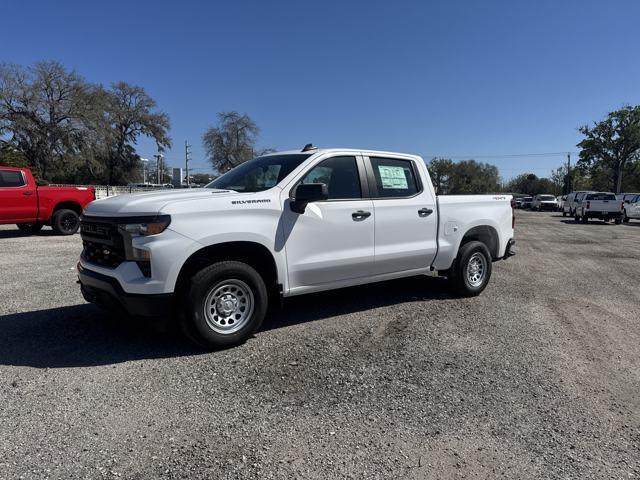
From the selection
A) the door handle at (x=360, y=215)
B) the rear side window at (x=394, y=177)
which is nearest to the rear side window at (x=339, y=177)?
the door handle at (x=360, y=215)

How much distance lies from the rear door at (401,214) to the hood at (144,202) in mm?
1784

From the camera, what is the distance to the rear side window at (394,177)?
577cm

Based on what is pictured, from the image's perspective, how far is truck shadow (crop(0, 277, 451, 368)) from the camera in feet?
14.3

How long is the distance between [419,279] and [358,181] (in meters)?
3.13

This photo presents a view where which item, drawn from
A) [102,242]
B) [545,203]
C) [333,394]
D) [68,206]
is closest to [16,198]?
[68,206]

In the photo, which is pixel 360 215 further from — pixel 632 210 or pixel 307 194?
pixel 632 210

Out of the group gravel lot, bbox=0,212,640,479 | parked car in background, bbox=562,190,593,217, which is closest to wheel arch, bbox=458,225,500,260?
gravel lot, bbox=0,212,640,479

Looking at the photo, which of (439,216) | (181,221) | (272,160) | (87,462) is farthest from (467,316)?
(87,462)

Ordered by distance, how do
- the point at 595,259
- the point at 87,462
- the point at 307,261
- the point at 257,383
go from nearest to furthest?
the point at 87,462 → the point at 257,383 → the point at 307,261 → the point at 595,259

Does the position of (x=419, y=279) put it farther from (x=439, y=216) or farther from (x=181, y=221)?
(x=181, y=221)

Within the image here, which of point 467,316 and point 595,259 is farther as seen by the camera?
point 595,259

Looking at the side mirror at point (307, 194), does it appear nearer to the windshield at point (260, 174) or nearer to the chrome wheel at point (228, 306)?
the windshield at point (260, 174)

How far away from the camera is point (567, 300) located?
690 cm

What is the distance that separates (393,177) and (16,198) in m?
11.0
